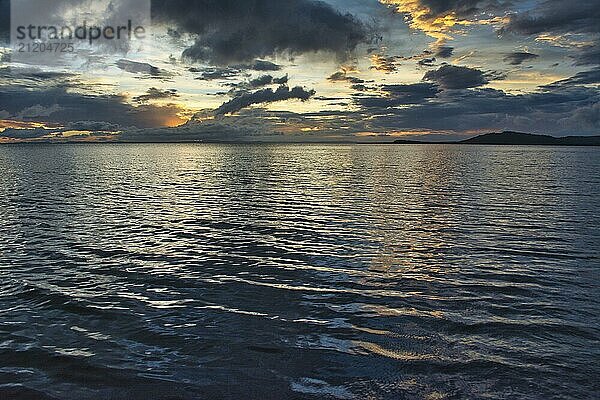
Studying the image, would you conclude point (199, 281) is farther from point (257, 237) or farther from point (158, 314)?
point (257, 237)

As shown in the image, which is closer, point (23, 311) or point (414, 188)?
point (23, 311)

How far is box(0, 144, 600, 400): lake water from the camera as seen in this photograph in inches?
440

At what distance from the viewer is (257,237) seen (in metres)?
28.9

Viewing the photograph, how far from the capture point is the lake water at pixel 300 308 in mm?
11188

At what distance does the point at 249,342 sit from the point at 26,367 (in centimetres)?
565

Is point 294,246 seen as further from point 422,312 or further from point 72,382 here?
point 72,382

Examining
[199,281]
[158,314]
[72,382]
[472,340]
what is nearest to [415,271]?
[472,340]

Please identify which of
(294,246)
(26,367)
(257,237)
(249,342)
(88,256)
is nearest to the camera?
(26,367)

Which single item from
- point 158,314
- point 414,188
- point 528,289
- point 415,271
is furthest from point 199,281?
point 414,188

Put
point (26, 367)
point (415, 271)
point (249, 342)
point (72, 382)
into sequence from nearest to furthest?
point (72, 382), point (26, 367), point (249, 342), point (415, 271)

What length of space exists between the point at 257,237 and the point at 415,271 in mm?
11149

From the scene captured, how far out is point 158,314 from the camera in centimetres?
1557

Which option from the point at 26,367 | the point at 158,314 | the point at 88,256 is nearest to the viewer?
the point at 26,367

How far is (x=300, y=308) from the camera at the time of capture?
16203 millimetres
